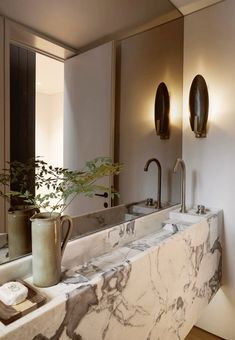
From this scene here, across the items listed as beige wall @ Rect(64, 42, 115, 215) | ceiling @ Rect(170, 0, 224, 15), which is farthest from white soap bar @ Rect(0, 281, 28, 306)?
ceiling @ Rect(170, 0, 224, 15)

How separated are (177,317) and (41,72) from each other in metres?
1.43

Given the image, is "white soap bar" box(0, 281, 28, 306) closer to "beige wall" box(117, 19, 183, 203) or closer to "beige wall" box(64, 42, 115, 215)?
"beige wall" box(64, 42, 115, 215)

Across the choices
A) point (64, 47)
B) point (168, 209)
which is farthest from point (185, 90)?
point (64, 47)

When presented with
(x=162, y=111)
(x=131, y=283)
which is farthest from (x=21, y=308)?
(x=162, y=111)

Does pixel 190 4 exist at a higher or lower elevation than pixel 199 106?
higher

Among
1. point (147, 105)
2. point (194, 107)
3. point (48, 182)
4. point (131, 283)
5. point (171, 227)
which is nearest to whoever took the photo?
point (131, 283)

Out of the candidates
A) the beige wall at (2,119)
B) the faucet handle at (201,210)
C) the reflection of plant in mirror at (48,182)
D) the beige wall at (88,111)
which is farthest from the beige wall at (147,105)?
the beige wall at (2,119)

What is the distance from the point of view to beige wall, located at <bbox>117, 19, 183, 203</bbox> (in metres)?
1.67

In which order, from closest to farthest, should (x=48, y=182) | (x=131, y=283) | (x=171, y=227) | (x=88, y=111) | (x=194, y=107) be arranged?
(x=131, y=283), (x=48, y=182), (x=88, y=111), (x=171, y=227), (x=194, y=107)

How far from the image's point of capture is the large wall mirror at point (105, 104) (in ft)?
3.73

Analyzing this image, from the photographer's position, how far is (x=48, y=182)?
1.15 m

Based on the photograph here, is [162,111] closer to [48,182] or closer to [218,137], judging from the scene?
[218,137]

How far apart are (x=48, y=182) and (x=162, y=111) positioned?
4.00 ft

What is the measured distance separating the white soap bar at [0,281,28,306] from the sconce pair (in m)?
1.47
